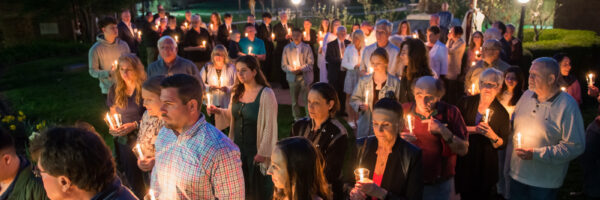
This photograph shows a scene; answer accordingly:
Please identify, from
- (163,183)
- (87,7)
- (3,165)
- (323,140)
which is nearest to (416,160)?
(323,140)

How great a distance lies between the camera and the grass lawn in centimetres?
911

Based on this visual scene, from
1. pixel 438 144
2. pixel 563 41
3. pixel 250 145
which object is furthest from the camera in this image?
pixel 563 41

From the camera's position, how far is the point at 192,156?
9.61 feet

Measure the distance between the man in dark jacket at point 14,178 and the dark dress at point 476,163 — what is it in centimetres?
372

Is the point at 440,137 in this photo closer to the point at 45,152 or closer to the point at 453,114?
the point at 453,114

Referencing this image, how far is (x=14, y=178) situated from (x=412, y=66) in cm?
426

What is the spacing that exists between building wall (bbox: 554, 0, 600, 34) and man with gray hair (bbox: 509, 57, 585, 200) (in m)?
13.2

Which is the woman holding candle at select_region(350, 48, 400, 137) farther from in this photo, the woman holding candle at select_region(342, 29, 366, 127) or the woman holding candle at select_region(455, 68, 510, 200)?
the woman holding candle at select_region(342, 29, 366, 127)

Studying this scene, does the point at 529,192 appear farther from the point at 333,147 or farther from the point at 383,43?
the point at 383,43

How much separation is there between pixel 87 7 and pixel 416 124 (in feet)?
75.1

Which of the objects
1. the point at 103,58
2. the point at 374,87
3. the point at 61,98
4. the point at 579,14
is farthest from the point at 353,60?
the point at 579,14

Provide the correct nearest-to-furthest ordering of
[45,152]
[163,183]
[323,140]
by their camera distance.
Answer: [45,152] < [163,183] < [323,140]

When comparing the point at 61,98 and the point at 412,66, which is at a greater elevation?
the point at 412,66

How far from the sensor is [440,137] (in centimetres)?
402
